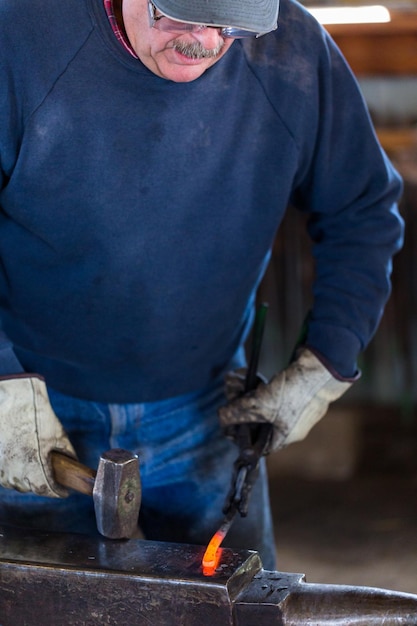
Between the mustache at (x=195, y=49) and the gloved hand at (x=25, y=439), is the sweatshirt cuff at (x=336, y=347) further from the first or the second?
the mustache at (x=195, y=49)

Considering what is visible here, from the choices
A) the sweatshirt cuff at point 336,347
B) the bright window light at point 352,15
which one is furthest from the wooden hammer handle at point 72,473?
the bright window light at point 352,15

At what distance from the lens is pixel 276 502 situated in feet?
14.0

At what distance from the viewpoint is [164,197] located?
2012 millimetres

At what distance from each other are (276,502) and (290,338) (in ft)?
4.10

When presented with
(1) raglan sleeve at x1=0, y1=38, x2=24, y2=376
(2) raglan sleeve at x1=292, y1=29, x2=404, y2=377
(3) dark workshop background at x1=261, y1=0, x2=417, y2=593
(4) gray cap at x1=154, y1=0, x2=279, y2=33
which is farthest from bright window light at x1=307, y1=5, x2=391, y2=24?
(4) gray cap at x1=154, y1=0, x2=279, y2=33

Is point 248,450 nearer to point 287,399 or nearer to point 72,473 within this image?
point 287,399

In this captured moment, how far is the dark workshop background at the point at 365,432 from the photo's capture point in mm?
3812

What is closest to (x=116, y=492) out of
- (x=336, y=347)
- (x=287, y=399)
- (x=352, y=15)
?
(x=287, y=399)

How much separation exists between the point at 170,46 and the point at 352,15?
3272 millimetres

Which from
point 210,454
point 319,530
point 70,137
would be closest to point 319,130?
point 70,137

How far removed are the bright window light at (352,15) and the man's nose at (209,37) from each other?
2.91 m

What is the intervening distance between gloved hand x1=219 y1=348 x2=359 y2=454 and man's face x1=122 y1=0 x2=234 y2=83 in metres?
0.76

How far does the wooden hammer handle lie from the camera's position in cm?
184

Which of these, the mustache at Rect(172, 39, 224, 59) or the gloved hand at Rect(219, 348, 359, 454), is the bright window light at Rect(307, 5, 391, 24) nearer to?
the gloved hand at Rect(219, 348, 359, 454)
